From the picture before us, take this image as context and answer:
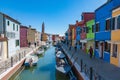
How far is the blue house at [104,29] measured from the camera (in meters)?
19.9

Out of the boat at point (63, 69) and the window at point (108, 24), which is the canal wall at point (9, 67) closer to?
the boat at point (63, 69)

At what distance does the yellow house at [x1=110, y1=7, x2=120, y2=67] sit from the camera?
56.1 feet

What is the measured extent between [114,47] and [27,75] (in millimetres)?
11676

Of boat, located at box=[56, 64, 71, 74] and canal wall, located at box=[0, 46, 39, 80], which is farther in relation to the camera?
boat, located at box=[56, 64, 71, 74]

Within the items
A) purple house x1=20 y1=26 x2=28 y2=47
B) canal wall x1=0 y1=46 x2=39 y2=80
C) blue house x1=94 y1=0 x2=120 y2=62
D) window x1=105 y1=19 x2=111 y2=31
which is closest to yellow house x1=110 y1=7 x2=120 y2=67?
blue house x1=94 y1=0 x2=120 y2=62

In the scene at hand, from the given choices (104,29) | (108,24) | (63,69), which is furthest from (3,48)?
(108,24)

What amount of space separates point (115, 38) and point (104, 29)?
388cm

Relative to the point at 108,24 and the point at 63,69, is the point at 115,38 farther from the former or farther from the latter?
the point at 63,69

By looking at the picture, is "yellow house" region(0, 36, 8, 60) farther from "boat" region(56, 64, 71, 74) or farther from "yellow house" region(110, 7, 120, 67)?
"yellow house" region(110, 7, 120, 67)

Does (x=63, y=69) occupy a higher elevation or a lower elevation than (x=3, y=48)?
lower

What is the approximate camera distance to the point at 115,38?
1792 cm

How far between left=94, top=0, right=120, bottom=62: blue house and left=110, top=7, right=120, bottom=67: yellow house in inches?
36.3

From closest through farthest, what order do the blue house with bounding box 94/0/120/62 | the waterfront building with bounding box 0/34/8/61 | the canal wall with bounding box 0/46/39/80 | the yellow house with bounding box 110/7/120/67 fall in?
the canal wall with bounding box 0/46/39/80
the yellow house with bounding box 110/7/120/67
the blue house with bounding box 94/0/120/62
the waterfront building with bounding box 0/34/8/61

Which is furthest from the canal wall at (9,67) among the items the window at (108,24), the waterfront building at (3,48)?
the window at (108,24)
